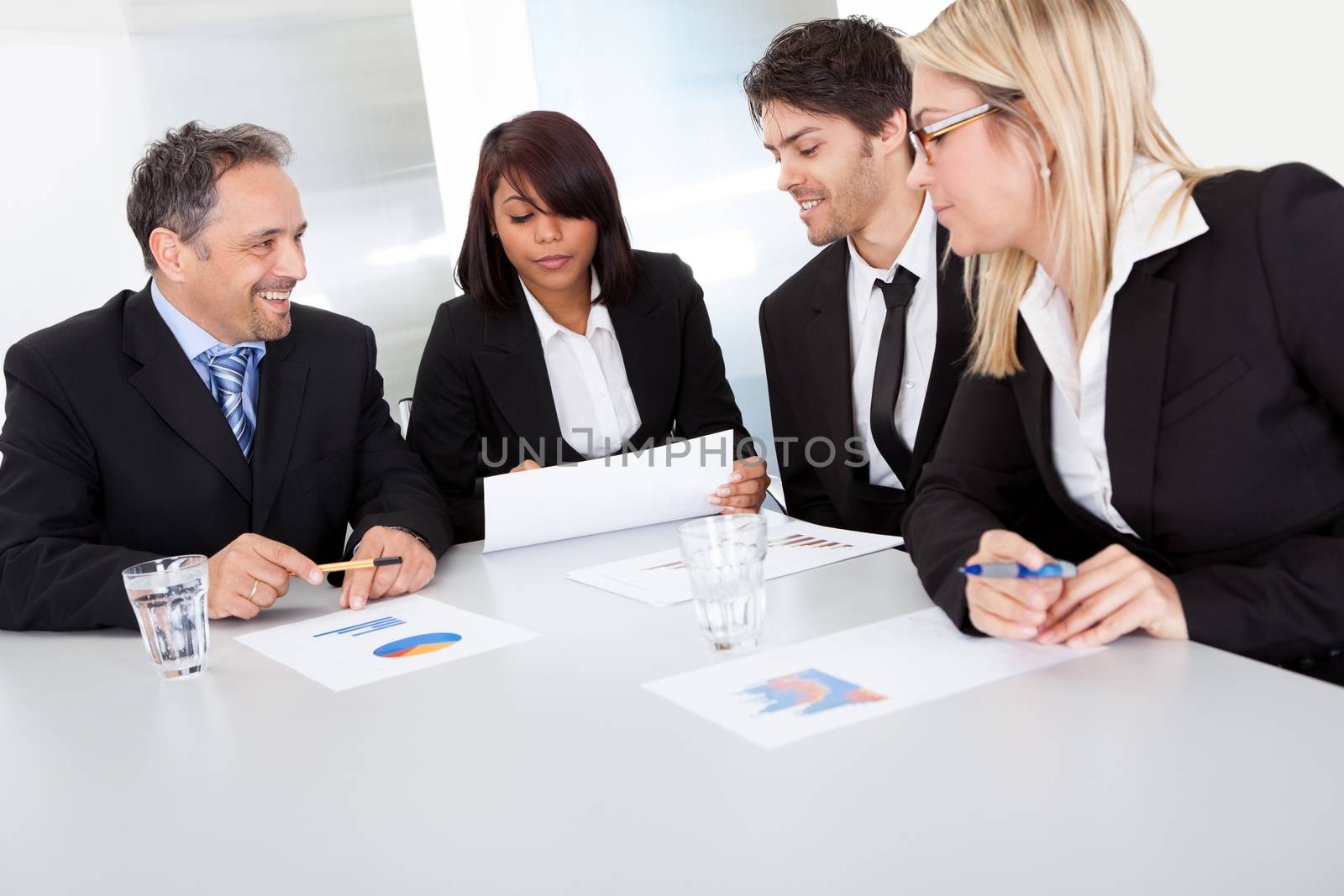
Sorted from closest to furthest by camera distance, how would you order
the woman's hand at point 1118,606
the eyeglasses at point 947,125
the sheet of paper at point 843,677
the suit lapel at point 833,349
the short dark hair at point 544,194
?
the sheet of paper at point 843,677
the woman's hand at point 1118,606
the eyeglasses at point 947,125
the suit lapel at point 833,349
the short dark hair at point 544,194

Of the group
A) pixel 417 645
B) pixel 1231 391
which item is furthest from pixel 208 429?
pixel 1231 391

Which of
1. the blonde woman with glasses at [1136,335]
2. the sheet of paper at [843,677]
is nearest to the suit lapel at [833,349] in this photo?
the blonde woman with glasses at [1136,335]

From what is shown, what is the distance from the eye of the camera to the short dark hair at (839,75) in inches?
104

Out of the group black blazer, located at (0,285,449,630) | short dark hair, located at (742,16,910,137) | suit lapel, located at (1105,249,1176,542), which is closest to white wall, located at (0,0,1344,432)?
short dark hair, located at (742,16,910,137)

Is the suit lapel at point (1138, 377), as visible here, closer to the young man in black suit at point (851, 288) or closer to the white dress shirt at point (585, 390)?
the young man in black suit at point (851, 288)

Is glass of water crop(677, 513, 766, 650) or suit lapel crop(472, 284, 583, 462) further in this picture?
suit lapel crop(472, 284, 583, 462)

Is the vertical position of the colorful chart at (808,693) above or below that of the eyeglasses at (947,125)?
below

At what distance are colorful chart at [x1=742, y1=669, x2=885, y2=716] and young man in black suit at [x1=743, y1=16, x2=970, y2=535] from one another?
3.94 feet

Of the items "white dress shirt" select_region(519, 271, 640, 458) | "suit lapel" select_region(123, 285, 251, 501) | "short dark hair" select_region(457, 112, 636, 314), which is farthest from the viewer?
"white dress shirt" select_region(519, 271, 640, 458)

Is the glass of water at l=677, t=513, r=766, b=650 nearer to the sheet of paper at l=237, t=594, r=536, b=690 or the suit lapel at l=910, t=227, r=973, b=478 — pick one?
the sheet of paper at l=237, t=594, r=536, b=690

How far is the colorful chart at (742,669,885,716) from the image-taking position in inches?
46.6

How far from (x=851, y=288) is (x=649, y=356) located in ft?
1.85

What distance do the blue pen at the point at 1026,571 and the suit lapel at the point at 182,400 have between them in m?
1.43

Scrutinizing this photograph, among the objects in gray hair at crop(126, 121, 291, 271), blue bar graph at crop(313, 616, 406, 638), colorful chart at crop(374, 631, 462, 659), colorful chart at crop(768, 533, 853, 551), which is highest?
gray hair at crop(126, 121, 291, 271)
